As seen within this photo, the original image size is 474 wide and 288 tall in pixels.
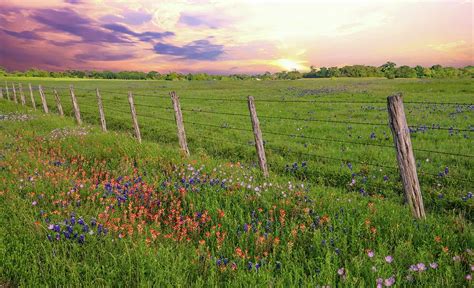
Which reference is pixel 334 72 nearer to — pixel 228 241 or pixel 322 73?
pixel 322 73

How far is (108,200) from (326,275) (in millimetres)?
3871

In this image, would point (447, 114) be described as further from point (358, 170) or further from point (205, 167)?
point (205, 167)

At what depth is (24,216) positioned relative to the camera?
5016 mm

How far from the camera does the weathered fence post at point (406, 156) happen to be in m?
5.04

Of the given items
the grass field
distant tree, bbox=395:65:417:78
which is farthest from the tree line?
the grass field

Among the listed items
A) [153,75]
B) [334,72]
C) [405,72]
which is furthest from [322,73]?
[153,75]

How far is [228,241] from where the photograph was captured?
444cm

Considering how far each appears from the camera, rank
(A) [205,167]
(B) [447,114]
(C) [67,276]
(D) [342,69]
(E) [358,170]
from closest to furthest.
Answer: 1. (C) [67,276]
2. (A) [205,167]
3. (E) [358,170]
4. (B) [447,114]
5. (D) [342,69]

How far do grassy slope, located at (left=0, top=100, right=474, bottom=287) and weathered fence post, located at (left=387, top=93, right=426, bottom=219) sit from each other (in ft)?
0.76

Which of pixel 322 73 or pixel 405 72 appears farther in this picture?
pixel 322 73

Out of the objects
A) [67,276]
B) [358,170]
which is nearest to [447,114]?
[358,170]

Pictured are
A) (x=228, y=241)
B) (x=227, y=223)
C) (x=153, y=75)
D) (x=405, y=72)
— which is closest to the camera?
(x=228, y=241)

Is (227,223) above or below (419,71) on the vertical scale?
below

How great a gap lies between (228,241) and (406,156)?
3.13 m
